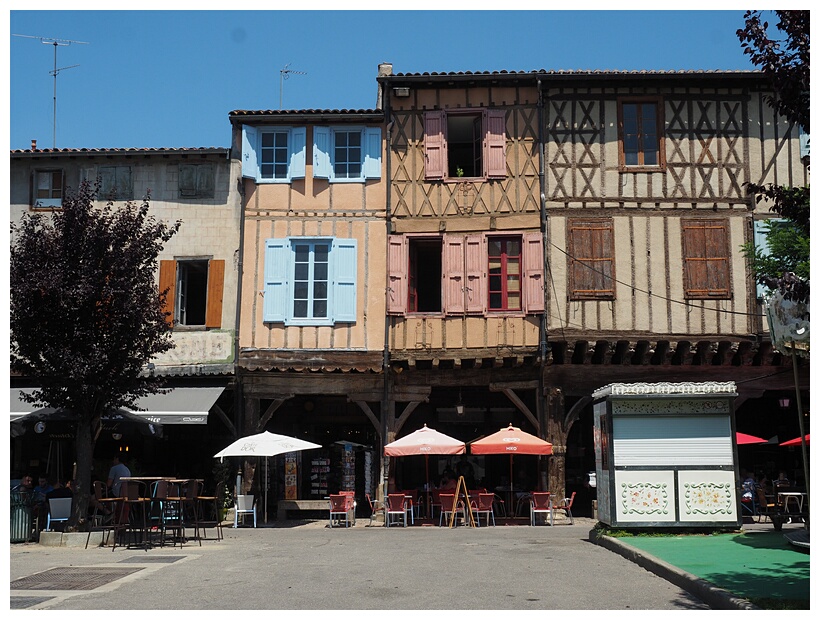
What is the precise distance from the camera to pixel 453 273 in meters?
20.6

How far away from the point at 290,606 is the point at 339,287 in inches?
510

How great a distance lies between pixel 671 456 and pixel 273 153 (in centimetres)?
1125

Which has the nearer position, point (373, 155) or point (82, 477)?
point (82, 477)

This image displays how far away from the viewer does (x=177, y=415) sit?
19.6 m

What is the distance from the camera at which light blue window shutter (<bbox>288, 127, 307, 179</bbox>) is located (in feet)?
69.9

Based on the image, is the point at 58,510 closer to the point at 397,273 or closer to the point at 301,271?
the point at 301,271

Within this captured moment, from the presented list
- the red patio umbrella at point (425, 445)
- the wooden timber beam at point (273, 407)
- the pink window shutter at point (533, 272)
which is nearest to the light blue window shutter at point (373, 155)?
the pink window shutter at point (533, 272)

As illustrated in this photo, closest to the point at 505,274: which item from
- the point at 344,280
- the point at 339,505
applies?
the point at 344,280

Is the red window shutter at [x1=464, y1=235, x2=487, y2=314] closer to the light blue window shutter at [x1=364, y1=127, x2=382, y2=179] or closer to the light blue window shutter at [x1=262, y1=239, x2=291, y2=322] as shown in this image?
the light blue window shutter at [x1=364, y1=127, x2=382, y2=179]

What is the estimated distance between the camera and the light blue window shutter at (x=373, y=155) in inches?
836

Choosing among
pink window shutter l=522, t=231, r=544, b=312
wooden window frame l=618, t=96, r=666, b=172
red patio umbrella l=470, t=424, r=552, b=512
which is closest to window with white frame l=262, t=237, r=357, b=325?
pink window shutter l=522, t=231, r=544, b=312

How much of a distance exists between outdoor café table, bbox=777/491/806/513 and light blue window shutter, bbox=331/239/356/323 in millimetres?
8963
